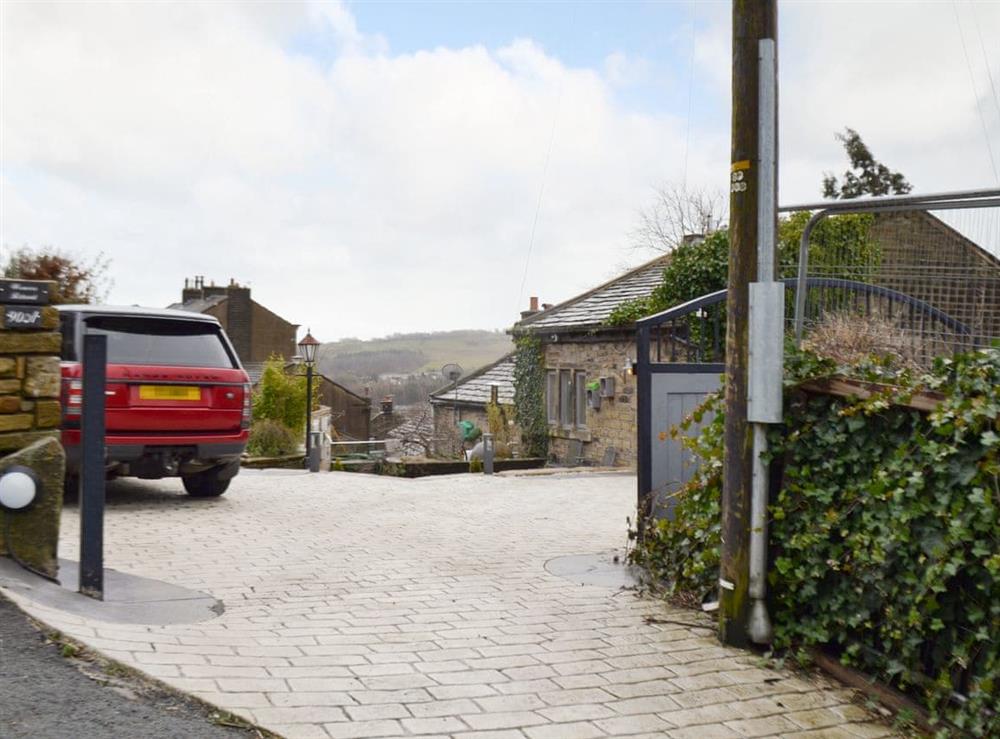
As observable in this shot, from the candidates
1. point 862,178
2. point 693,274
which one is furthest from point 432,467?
point 862,178

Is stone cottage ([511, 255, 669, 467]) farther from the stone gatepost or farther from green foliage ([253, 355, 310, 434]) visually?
the stone gatepost

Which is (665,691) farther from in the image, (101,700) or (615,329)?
(615,329)

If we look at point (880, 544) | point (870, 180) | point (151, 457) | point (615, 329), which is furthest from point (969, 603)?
point (870, 180)

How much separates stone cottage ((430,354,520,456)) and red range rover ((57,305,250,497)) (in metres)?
18.2

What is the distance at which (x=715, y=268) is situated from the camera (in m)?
19.0

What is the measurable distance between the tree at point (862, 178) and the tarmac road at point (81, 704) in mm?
38111

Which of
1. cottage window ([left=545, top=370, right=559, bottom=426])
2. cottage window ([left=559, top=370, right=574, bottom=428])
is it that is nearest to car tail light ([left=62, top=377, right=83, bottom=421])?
cottage window ([left=559, top=370, right=574, bottom=428])

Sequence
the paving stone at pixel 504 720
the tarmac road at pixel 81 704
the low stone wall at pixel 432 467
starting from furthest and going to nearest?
1. the low stone wall at pixel 432 467
2. the paving stone at pixel 504 720
3. the tarmac road at pixel 81 704

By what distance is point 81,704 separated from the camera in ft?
12.0

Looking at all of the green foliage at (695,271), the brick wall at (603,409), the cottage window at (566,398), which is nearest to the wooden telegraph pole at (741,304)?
the green foliage at (695,271)

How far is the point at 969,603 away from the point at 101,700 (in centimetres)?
339

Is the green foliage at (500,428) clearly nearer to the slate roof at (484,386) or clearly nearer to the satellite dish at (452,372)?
the slate roof at (484,386)

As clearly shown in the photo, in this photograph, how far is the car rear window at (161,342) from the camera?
30.2ft

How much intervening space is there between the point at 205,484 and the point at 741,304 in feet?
24.0
